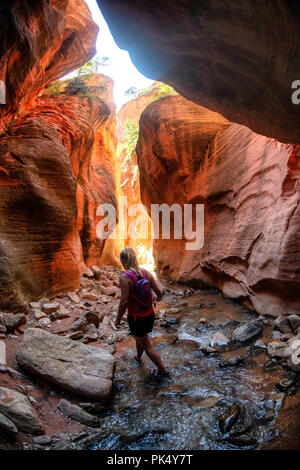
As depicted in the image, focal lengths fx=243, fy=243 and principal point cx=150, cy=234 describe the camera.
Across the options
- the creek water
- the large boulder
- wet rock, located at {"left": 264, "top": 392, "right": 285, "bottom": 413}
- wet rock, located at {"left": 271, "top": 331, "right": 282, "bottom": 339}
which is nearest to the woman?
the creek water

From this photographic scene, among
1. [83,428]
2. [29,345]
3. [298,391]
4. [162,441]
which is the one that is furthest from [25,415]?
[298,391]

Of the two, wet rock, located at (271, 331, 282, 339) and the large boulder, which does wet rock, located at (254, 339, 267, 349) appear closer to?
wet rock, located at (271, 331, 282, 339)

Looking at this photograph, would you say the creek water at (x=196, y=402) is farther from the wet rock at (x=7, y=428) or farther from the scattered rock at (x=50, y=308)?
the scattered rock at (x=50, y=308)

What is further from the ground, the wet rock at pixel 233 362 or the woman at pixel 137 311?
the woman at pixel 137 311

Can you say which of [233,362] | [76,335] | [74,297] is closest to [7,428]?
[76,335]

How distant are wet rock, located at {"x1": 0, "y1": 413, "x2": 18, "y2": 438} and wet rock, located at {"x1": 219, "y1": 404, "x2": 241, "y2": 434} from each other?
1675 mm

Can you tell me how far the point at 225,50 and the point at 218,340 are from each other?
4.12m

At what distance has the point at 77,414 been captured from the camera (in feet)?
7.68

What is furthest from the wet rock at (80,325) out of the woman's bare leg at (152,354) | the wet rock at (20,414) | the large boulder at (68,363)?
the wet rock at (20,414)

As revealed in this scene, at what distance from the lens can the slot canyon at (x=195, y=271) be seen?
2.28 meters

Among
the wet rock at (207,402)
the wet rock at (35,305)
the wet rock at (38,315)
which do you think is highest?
the wet rock at (35,305)

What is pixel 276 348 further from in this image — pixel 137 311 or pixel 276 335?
pixel 137 311

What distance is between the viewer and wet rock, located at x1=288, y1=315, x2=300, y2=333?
3523 mm

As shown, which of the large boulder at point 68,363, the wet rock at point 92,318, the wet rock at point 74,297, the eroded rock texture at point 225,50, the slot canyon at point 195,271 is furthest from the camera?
the wet rock at point 74,297
